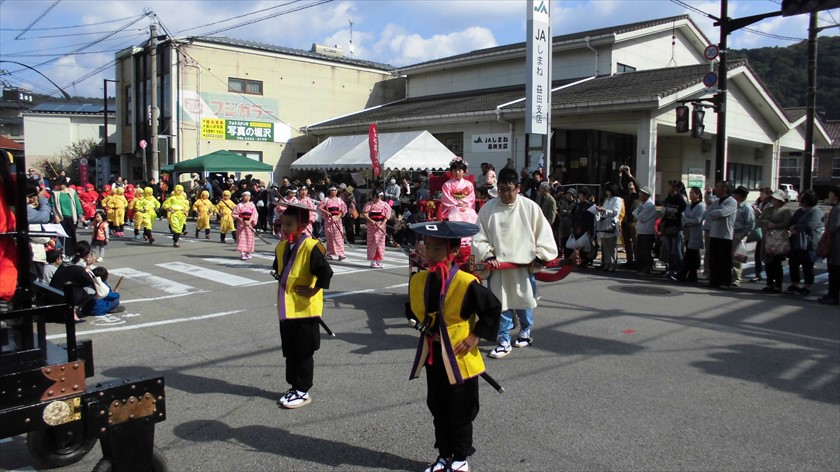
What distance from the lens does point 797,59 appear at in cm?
4462

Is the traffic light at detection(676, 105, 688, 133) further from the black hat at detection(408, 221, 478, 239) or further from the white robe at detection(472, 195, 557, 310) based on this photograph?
the black hat at detection(408, 221, 478, 239)

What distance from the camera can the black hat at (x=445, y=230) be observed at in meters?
3.67

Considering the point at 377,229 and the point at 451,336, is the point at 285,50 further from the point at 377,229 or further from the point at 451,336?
the point at 451,336

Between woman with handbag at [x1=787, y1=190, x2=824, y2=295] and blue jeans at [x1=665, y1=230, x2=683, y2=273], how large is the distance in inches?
72.4

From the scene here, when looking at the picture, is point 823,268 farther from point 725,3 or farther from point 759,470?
point 759,470

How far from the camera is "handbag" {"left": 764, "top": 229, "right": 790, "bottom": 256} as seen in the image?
10398mm

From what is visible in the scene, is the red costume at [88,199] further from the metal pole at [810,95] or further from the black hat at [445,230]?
the metal pole at [810,95]

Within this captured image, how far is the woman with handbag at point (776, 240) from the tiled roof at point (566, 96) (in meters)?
6.82

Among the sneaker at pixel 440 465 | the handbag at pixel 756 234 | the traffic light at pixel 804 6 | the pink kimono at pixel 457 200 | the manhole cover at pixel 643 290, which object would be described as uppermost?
the traffic light at pixel 804 6

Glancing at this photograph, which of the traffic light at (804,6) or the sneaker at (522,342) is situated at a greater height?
the traffic light at (804,6)

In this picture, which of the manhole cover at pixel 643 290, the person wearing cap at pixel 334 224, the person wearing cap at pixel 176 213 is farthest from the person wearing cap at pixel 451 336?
the person wearing cap at pixel 176 213

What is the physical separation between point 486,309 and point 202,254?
40.9ft

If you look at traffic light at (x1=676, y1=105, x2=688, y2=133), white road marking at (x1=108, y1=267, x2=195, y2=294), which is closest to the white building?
white road marking at (x1=108, y1=267, x2=195, y2=294)

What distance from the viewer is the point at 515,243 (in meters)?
6.12
